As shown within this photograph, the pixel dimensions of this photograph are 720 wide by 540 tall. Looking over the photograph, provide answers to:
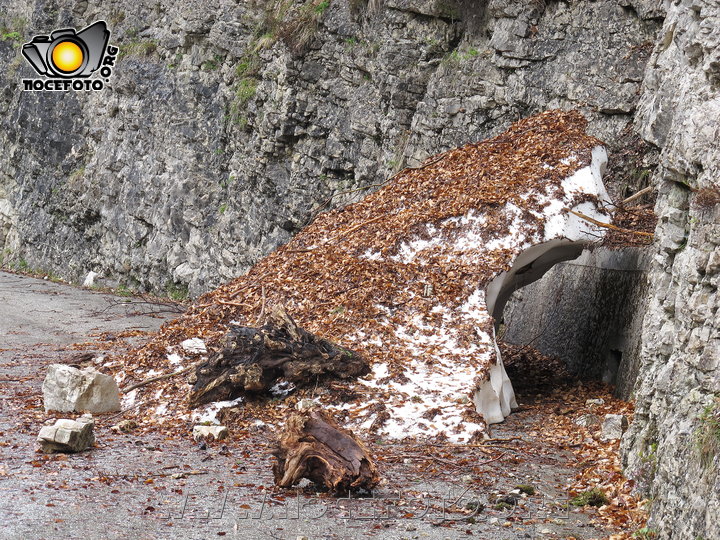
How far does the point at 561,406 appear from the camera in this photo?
28.9 feet

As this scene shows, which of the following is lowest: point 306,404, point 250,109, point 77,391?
point 77,391

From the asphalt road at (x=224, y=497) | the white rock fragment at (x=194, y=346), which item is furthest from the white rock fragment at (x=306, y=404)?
the white rock fragment at (x=194, y=346)

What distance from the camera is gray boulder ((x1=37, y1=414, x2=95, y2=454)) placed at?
255 inches

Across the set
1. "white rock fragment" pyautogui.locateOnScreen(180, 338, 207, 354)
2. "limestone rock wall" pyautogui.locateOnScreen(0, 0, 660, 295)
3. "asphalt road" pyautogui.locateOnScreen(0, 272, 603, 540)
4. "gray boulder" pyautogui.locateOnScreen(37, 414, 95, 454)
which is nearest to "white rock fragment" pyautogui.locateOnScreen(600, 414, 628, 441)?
"asphalt road" pyautogui.locateOnScreen(0, 272, 603, 540)

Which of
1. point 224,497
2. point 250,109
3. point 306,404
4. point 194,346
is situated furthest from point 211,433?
point 250,109

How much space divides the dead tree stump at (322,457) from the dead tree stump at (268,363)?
1723 millimetres

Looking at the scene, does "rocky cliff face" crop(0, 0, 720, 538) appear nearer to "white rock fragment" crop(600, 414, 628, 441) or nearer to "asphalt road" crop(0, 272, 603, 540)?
"asphalt road" crop(0, 272, 603, 540)

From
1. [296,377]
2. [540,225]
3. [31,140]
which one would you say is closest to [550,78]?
[540,225]

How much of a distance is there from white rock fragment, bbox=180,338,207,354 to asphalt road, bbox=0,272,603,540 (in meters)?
1.32

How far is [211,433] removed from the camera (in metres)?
7.05

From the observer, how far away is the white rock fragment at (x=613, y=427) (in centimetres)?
712

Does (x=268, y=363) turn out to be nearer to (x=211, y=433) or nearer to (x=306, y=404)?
(x=306, y=404)

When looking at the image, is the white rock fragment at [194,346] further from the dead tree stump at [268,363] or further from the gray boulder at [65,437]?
the gray boulder at [65,437]

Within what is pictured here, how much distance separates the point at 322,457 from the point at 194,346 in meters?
3.42
